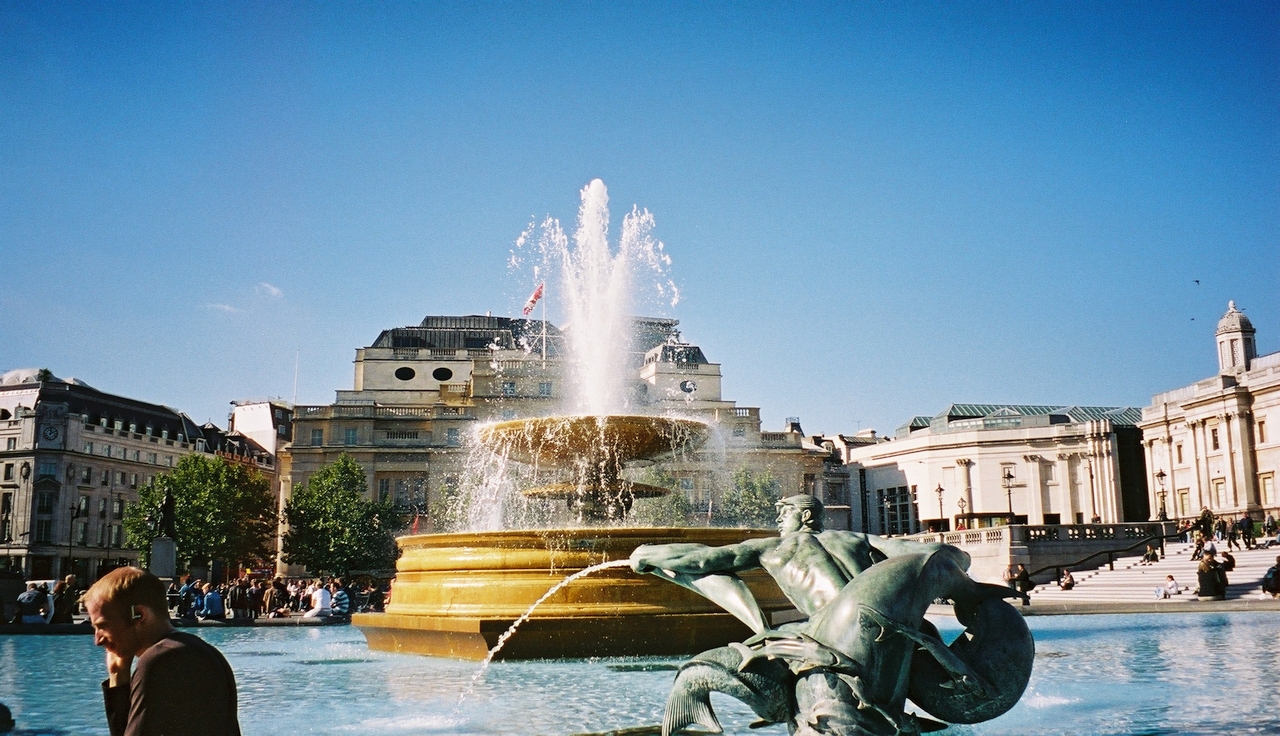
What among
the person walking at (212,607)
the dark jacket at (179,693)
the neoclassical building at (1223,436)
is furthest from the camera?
the neoclassical building at (1223,436)

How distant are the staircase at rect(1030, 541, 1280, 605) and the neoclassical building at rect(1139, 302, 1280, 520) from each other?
21338 mm

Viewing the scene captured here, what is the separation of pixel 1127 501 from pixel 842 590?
7138cm

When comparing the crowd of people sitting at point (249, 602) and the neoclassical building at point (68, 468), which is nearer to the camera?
the crowd of people sitting at point (249, 602)

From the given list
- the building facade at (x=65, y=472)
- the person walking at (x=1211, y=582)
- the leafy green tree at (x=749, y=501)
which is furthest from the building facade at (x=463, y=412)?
the person walking at (x=1211, y=582)

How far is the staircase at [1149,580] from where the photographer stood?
88.5 feet

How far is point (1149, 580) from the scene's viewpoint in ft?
97.5

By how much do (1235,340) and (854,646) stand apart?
234ft

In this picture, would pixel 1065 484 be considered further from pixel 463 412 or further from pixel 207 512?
pixel 207 512

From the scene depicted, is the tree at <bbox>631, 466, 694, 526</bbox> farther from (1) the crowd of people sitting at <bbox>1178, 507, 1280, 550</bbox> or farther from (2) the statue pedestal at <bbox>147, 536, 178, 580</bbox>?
(2) the statue pedestal at <bbox>147, 536, 178, 580</bbox>

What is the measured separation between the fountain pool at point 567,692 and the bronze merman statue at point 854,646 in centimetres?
146

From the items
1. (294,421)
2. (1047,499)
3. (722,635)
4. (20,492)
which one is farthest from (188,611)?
(1047,499)

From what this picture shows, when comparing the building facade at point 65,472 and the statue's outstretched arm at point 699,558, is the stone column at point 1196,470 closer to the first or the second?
the statue's outstretched arm at point 699,558

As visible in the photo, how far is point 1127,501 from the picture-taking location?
6856 cm

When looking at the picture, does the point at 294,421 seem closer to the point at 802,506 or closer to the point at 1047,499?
the point at 1047,499
